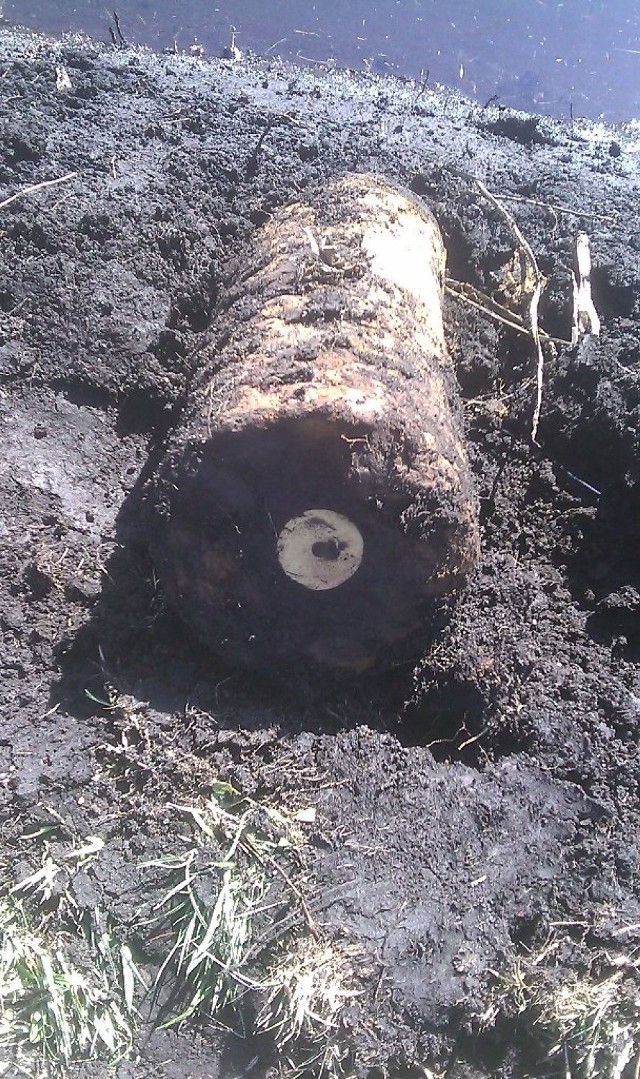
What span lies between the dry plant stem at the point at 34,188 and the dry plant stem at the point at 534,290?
69.7 inches

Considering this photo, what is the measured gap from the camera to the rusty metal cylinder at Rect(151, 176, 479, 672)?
1980mm

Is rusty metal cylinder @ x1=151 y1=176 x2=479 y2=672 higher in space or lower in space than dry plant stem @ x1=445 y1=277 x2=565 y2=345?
lower

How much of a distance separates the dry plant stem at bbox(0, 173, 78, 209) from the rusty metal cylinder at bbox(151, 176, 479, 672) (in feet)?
4.73

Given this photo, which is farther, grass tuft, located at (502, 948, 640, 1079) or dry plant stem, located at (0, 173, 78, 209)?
dry plant stem, located at (0, 173, 78, 209)

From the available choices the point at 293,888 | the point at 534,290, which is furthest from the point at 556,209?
the point at 293,888

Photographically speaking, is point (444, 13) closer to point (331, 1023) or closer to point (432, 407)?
point (432, 407)

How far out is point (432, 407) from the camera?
214 centimetres

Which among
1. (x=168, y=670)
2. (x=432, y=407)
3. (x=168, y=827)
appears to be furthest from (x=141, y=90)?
(x=168, y=827)

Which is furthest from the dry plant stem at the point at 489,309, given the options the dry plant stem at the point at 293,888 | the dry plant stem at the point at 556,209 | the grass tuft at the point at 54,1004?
the grass tuft at the point at 54,1004

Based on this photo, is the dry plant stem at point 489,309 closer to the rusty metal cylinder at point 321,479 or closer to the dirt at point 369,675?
the dirt at point 369,675

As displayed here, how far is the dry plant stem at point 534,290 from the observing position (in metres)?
2.79

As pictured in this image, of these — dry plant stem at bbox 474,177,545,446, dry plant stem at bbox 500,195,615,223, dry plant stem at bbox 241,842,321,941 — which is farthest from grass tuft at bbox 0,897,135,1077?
dry plant stem at bbox 500,195,615,223

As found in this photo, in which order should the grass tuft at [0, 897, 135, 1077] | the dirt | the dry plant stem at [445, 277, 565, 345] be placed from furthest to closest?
the dry plant stem at [445, 277, 565, 345] < the dirt < the grass tuft at [0, 897, 135, 1077]

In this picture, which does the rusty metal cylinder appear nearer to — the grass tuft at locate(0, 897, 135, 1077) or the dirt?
the dirt
